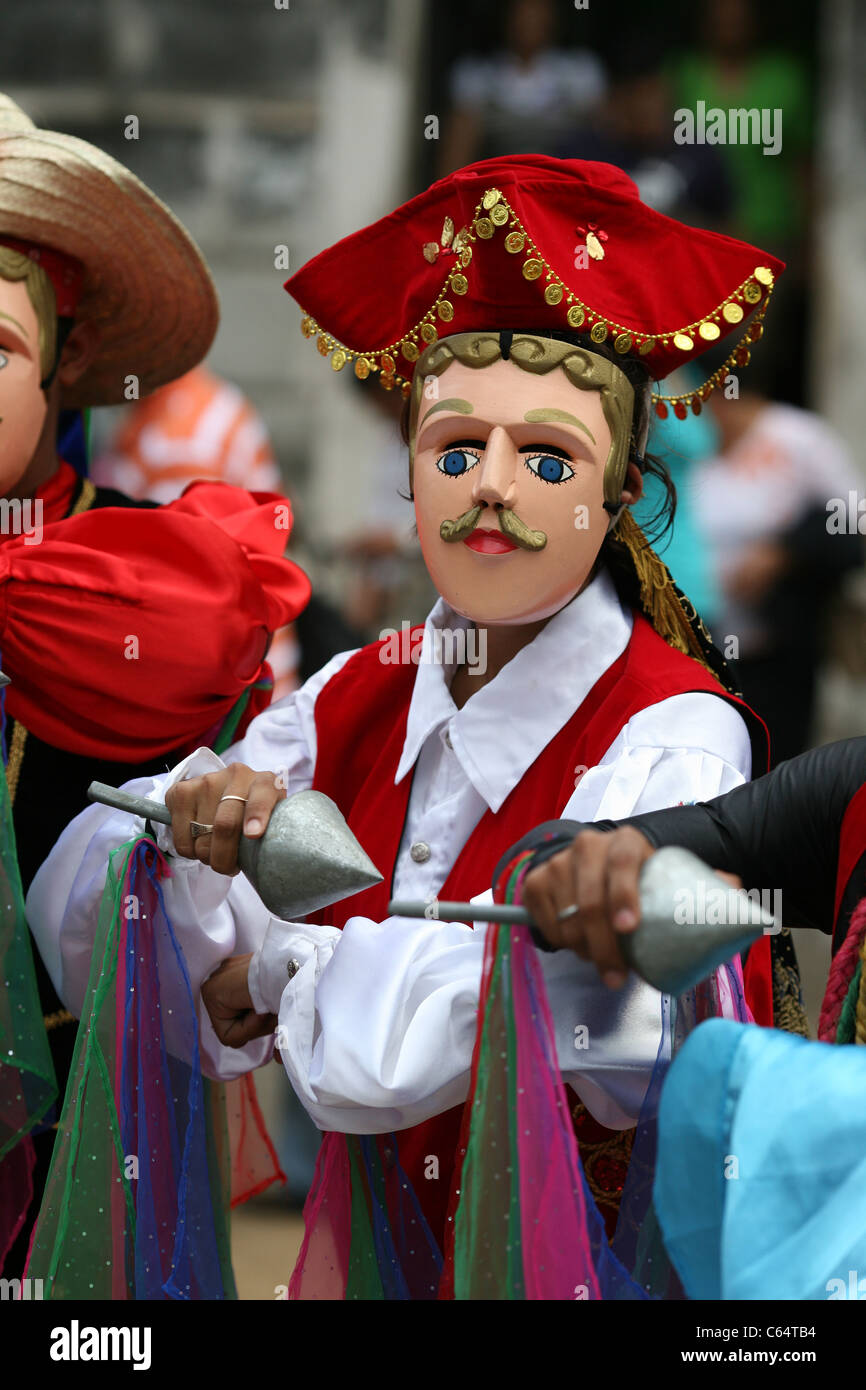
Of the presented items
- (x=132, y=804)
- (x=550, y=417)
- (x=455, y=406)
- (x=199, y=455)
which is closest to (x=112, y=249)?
(x=455, y=406)

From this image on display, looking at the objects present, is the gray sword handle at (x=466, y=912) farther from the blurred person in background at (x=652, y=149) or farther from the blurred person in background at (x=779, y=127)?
the blurred person in background at (x=779, y=127)

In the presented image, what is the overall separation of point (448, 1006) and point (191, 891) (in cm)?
53

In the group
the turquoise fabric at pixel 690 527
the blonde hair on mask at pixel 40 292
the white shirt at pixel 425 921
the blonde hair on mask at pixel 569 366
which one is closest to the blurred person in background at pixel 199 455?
the turquoise fabric at pixel 690 527

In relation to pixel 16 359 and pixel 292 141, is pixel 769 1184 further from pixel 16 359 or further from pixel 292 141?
pixel 292 141

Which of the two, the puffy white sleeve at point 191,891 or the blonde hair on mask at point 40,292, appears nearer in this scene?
the puffy white sleeve at point 191,891

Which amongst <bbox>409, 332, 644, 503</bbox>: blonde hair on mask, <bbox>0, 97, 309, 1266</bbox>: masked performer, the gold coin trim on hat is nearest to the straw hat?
<bbox>0, 97, 309, 1266</bbox>: masked performer

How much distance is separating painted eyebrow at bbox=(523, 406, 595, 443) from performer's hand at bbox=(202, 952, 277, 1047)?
837 mm

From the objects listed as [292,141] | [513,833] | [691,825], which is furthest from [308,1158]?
[292,141]

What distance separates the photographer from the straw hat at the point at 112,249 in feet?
9.73

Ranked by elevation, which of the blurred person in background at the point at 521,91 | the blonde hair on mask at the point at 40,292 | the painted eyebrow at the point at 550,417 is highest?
the blurred person in background at the point at 521,91

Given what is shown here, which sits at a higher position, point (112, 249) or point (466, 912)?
point (112, 249)

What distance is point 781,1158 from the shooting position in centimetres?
203

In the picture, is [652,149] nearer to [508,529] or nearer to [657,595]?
[657,595]

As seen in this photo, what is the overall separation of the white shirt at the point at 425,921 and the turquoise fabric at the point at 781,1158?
29 cm
